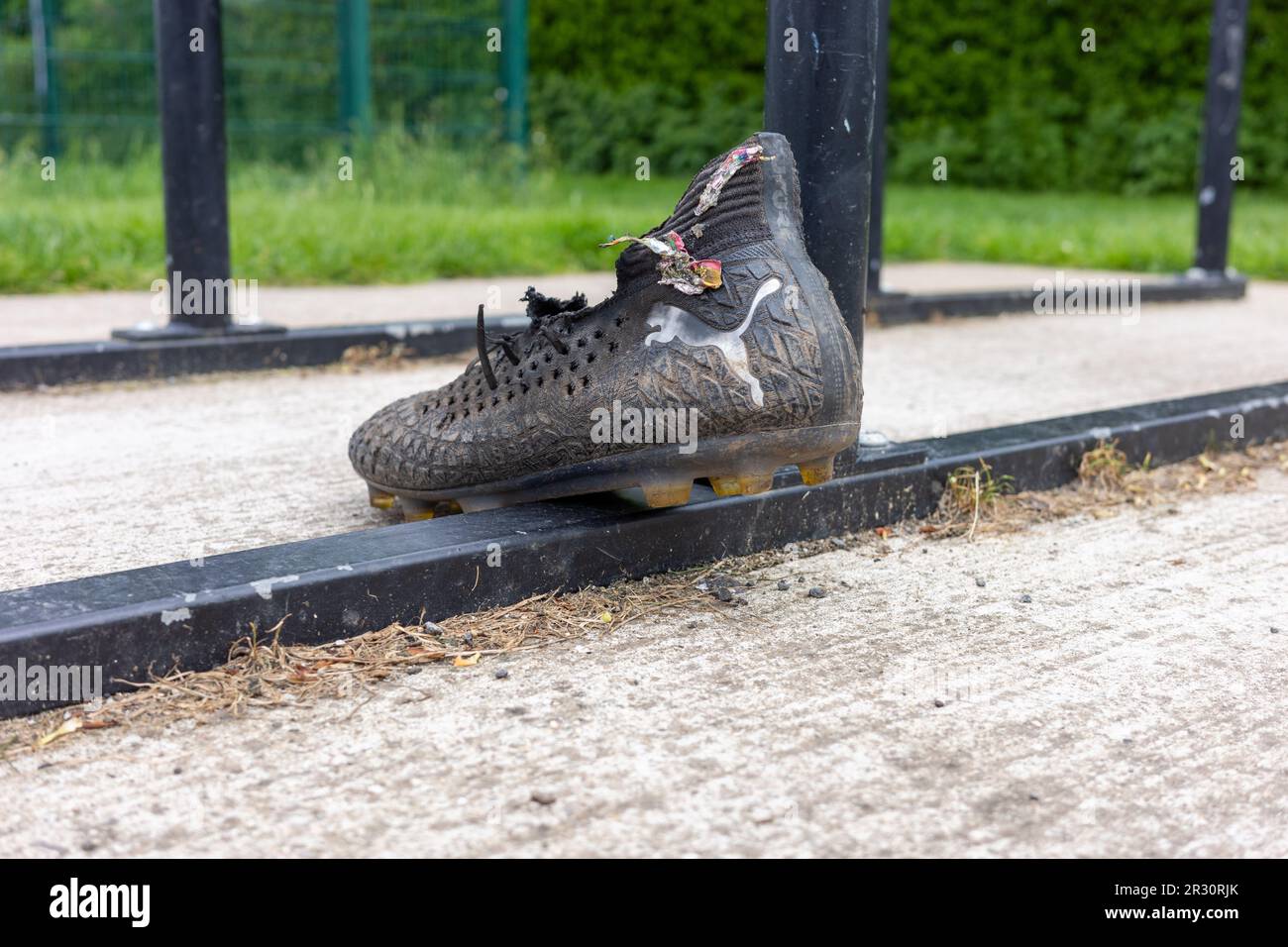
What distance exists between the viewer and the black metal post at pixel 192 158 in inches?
117

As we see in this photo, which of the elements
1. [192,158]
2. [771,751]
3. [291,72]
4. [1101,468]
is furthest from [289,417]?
[291,72]

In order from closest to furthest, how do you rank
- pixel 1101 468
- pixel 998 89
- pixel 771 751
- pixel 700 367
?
pixel 771 751 → pixel 700 367 → pixel 1101 468 → pixel 998 89

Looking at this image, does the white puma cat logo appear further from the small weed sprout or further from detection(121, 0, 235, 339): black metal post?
detection(121, 0, 235, 339): black metal post

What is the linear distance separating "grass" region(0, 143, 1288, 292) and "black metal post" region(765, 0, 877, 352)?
3150 mm

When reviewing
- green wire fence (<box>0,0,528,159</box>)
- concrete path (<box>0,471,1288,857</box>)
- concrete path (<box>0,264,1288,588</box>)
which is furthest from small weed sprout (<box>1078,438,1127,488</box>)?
green wire fence (<box>0,0,528,159</box>)

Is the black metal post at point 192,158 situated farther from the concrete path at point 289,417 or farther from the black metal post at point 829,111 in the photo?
the black metal post at point 829,111

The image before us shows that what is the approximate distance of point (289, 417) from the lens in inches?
104

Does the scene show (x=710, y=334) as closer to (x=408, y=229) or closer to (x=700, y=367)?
(x=700, y=367)

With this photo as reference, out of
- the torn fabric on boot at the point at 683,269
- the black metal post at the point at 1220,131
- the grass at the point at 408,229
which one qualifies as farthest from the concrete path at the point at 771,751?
the black metal post at the point at 1220,131

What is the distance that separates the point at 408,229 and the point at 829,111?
3.81m

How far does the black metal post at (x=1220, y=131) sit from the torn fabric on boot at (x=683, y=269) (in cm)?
414

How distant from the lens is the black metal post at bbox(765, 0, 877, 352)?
5.94ft

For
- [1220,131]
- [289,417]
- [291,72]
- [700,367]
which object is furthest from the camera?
[291,72]
